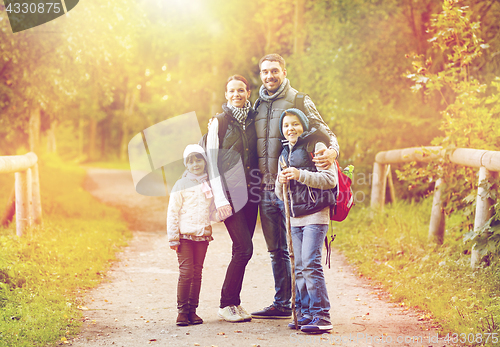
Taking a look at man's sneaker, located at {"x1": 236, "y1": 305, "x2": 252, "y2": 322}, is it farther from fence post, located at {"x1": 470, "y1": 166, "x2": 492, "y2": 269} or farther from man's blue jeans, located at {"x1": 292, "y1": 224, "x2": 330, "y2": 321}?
fence post, located at {"x1": 470, "y1": 166, "x2": 492, "y2": 269}

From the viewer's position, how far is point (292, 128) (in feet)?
13.9

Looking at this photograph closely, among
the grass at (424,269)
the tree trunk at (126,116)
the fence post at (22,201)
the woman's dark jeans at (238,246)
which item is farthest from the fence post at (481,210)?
the tree trunk at (126,116)

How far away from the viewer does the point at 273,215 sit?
14.8ft

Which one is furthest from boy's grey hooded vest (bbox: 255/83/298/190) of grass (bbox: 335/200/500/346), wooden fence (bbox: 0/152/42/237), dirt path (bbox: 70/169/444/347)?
wooden fence (bbox: 0/152/42/237)

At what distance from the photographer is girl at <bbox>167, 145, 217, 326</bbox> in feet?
14.7

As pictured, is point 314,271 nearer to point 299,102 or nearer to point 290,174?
point 290,174

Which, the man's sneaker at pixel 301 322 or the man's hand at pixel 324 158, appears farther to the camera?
the man's sneaker at pixel 301 322

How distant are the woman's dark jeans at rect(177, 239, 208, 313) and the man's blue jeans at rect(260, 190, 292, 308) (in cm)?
56

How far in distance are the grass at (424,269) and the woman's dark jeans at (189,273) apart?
2.00m

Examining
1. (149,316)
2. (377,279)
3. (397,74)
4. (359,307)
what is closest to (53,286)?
(149,316)

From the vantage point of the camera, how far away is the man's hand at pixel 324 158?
4113mm

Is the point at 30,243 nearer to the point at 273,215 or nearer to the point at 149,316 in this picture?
the point at 149,316

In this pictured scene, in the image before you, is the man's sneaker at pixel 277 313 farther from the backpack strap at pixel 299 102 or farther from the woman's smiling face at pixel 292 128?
the backpack strap at pixel 299 102

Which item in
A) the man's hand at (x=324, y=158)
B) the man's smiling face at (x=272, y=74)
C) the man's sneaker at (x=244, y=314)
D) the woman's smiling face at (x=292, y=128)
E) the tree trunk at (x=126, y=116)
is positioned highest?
the tree trunk at (x=126, y=116)
